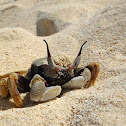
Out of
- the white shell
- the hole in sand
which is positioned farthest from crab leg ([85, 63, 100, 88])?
→ the hole in sand

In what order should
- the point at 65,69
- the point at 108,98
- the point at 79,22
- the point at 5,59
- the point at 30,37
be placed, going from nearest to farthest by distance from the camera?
the point at 108,98, the point at 65,69, the point at 5,59, the point at 30,37, the point at 79,22

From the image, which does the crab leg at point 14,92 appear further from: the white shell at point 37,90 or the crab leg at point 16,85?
the white shell at point 37,90

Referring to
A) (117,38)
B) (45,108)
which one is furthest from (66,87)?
(117,38)

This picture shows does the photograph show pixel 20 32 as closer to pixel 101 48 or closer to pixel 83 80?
pixel 101 48

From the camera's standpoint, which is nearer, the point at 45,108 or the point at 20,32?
the point at 45,108

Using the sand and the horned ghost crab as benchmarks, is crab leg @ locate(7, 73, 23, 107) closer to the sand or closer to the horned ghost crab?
the horned ghost crab

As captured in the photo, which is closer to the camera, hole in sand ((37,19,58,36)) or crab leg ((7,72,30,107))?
crab leg ((7,72,30,107))

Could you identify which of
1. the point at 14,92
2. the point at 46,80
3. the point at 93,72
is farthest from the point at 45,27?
the point at 14,92

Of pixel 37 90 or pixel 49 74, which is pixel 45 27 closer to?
pixel 49 74
